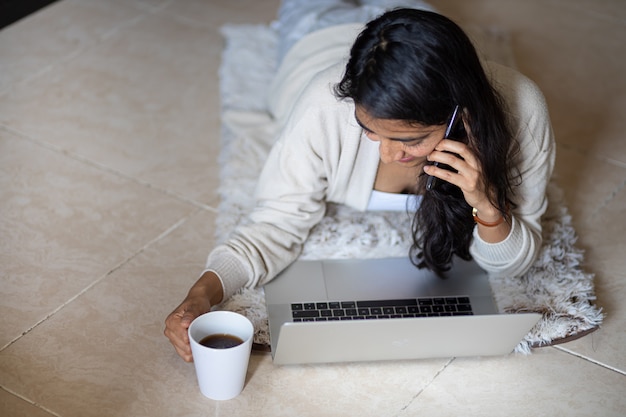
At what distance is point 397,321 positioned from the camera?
4.65 ft

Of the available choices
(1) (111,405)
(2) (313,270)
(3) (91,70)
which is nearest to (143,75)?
(3) (91,70)

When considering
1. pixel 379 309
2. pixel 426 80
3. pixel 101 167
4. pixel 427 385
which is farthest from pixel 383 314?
pixel 101 167

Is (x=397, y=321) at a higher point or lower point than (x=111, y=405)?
higher

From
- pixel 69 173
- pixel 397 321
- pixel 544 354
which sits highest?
pixel 397 321

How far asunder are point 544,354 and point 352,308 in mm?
408

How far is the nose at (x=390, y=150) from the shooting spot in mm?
1428

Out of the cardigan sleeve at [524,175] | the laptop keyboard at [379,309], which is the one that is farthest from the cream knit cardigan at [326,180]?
the laptop keyboard at [379,309]

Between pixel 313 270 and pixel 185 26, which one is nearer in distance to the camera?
pixel 313 270

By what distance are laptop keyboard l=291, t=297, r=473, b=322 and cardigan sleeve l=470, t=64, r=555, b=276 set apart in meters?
0.12

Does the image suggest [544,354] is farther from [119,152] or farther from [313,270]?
[119,152]

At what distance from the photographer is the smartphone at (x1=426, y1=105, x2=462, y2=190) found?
1423 millimetres

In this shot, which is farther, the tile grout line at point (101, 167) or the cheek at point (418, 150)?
the tile grout line at point (101, 167)

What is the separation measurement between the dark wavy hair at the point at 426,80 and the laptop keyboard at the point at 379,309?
32 centimetres

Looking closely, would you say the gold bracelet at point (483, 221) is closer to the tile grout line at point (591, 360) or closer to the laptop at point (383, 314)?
the laptop at point (383, 314)
